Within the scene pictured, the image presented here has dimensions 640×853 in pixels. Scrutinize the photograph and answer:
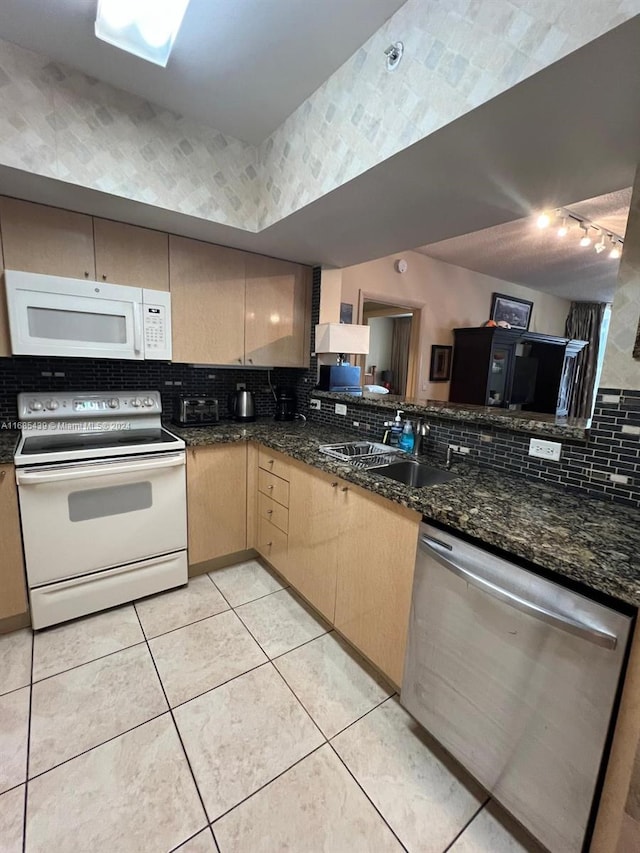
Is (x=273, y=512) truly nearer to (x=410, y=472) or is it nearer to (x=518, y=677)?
(x=410, y=472)

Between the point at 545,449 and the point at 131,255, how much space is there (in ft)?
7.64

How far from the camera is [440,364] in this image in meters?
4.53

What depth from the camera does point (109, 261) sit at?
201 centimetres

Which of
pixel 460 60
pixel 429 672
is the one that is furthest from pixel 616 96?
pixel 429 672

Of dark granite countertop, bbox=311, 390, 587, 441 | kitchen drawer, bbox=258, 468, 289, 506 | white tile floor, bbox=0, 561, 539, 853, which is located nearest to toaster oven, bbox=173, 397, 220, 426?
kitchen drawer, bbox=258, 468, 289, 506

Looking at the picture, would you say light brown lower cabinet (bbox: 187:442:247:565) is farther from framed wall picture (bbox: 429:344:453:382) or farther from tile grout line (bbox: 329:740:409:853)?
framed wall picture (bbox: 429:344:453:382)

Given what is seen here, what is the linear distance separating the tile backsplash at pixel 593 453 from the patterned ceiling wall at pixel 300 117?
107cm

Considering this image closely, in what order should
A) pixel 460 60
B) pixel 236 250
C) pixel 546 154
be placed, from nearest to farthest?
pixel 460 60 < pixel 546 154 < pixel 236 250

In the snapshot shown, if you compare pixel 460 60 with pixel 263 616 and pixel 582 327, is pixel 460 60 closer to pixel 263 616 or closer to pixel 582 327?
pixel 263 616

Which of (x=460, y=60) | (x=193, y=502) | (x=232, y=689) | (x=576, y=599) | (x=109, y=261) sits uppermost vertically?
(x=460, y=60)

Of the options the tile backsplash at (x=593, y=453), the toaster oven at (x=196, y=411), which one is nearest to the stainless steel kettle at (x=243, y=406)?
the toaster oven at (x=196, y=411)

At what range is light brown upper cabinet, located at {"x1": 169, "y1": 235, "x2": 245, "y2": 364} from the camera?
223 cm

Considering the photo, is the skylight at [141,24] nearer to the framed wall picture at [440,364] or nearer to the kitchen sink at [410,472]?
the kitchen sink at [410,472]

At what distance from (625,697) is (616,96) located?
4.84 ft
